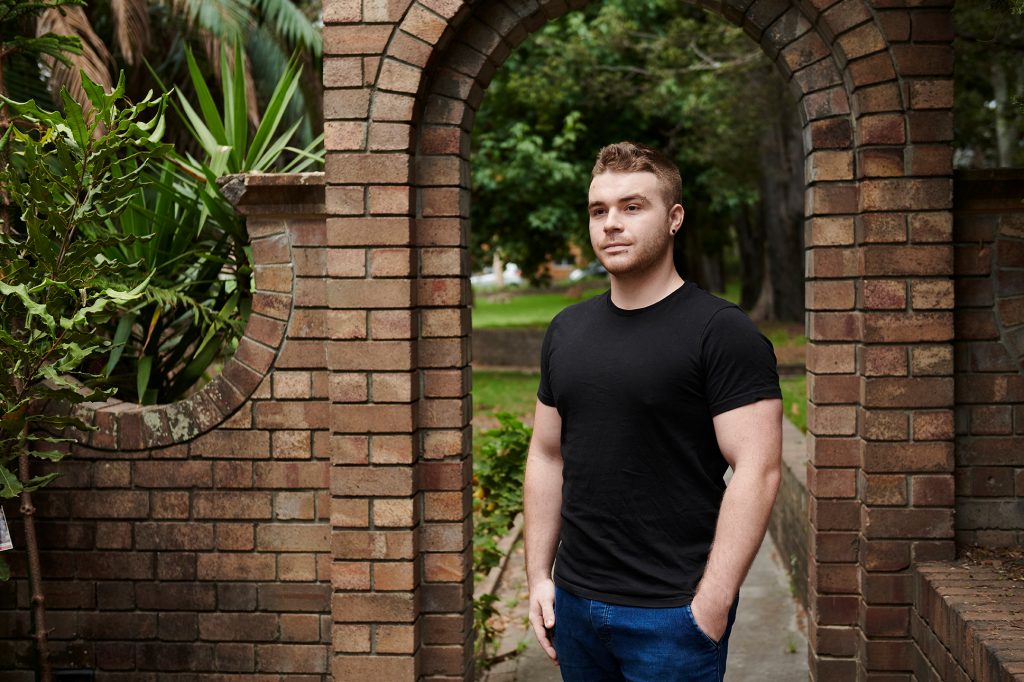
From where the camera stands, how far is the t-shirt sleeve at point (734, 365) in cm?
232

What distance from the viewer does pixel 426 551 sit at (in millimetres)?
3785

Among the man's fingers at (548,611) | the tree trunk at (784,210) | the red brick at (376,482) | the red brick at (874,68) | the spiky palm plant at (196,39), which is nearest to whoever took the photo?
the man's fingers at (548,611)

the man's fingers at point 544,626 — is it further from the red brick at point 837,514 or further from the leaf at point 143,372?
the leaf at point 143,372

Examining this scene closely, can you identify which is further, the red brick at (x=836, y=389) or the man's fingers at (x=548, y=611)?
the red brick at (x=836, y=389)

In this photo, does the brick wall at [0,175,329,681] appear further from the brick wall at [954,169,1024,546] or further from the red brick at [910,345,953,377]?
the brick wall at [954,169,1024,546]

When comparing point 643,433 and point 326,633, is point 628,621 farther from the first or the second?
point 326,633

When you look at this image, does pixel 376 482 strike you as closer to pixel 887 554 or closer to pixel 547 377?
pixel 547 377

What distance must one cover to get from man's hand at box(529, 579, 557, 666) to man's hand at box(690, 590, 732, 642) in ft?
1.33

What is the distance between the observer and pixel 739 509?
90.3 inches

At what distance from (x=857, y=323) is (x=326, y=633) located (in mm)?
2305

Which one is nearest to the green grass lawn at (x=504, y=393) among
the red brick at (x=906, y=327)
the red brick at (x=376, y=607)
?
the red brick at (x=376, y=607)

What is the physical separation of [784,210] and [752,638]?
14465 mm

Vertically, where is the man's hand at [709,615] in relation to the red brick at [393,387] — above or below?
below

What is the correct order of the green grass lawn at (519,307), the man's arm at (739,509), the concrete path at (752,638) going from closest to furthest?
the man's arm at (739,509) < the concrete path at (752,638) < the green grass lawn at (519,307)
